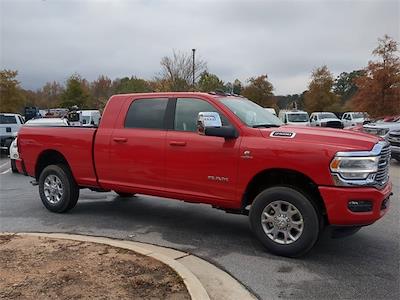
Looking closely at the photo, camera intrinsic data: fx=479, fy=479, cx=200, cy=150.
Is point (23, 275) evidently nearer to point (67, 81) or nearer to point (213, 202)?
point (213, 202)

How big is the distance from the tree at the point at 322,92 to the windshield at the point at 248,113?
52575 millimetres

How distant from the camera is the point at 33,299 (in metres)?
4.19

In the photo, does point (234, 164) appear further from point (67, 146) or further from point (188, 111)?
point (67, 146)

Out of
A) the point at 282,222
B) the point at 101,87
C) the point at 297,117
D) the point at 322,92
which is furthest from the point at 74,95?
the point at 282,222

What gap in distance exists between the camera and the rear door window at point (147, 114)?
276 inches

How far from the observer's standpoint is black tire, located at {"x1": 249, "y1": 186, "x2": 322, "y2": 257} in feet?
18.0

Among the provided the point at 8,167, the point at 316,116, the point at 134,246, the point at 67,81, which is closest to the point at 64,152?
A: the point at 134,246

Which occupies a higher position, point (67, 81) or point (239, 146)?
point (67, 81)

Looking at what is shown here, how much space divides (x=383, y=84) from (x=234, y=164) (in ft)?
92.0

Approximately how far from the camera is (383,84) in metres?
31.2

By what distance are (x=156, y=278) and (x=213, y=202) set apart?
180 centimetres

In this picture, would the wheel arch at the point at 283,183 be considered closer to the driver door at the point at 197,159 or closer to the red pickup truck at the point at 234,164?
the red pickup truck at the point at 234,164

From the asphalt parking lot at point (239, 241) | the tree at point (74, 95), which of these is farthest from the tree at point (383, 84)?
the tree at point (74, 95)

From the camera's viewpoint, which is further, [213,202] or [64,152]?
[64,152]
